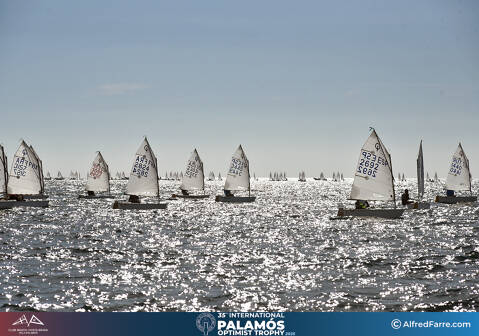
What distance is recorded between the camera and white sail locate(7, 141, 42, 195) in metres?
75.9

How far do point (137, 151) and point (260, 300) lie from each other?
52382 mm

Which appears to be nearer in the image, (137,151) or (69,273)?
(69,273)

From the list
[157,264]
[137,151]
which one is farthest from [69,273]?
[137,151]

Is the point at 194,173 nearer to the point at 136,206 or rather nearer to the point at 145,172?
the point at 136,206

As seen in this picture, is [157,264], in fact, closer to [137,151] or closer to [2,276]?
[2,276]

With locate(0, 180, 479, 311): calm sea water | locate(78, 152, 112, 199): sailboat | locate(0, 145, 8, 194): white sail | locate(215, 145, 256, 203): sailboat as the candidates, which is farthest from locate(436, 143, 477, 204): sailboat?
locate(0, 145, 8, 194): white sail

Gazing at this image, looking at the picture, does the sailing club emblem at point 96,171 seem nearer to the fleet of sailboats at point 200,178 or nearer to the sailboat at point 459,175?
the fleet of sailboats at point 200,178

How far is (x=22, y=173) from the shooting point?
7625 centimetres

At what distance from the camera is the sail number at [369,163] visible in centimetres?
5775

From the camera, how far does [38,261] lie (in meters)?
33.6

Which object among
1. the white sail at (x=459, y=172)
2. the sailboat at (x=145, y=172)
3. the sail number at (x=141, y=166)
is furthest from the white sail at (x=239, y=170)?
the white sail at (x=459, y=172)

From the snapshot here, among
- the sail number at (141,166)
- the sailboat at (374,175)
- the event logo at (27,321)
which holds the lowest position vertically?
the event logo at (27,321)

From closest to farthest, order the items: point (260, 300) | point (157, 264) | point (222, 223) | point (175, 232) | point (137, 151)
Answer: point (260, 300)
point (157, 264)
point (175, 232)
point (222, 223)
point (137, 151)

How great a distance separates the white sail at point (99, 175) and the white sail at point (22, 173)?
25.3 meters
